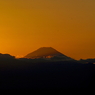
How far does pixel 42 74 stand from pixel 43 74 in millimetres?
690

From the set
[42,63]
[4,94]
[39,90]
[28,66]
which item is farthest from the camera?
[42,63]

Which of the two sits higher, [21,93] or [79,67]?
[79,67]

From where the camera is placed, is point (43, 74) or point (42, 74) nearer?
point (43, 74)

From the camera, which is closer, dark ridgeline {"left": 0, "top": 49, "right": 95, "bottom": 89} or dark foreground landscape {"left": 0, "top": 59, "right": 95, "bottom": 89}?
dark foreground landscape {"left": 0, "top": 59, "right": 95, "bottom": 89}

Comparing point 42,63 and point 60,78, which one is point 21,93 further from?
point 42,63

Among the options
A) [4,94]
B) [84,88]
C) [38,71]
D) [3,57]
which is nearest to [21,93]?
[4,94]

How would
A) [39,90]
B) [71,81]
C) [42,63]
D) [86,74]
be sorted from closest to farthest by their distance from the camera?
[39,90]
[71,81]
[86,74]
[42,63]

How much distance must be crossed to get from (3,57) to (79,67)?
55.0 m

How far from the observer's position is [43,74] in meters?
164

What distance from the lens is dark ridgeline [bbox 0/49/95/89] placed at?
5551 inches

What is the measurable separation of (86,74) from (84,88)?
96.2 ft

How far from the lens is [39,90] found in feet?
417

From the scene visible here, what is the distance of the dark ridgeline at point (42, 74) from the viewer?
141 meters

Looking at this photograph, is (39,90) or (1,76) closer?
(39,90)
